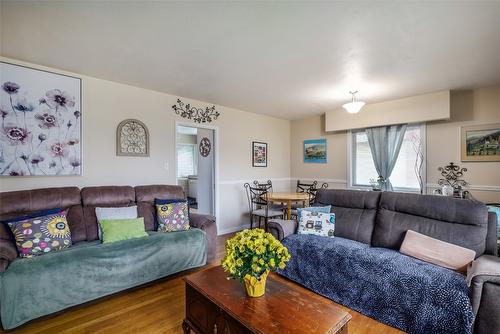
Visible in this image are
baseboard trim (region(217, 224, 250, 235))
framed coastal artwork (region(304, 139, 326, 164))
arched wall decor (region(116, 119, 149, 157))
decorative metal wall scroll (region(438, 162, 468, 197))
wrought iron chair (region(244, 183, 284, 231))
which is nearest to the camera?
arched wall decor (region(116, 119, 149, 157))

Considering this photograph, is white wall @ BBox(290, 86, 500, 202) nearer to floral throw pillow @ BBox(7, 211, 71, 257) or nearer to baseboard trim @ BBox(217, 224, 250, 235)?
baseboard trim @ BBox(217, 224, 250, 235)

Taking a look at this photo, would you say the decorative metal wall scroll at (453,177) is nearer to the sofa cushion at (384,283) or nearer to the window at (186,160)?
the sofa cushion at (384,283)

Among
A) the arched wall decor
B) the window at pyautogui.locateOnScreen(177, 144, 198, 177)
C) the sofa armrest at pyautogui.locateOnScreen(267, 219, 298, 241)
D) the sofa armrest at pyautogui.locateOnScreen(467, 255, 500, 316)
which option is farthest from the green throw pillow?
the window at pyautogui.locateOnScreen(177, 144, 198, 177)

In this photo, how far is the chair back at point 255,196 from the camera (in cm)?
455

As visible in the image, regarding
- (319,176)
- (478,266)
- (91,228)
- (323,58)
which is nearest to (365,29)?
(323,58)

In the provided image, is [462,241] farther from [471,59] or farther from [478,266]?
[471,59]

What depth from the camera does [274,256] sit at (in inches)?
59.2

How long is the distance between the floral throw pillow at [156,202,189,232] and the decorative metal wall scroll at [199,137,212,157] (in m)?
1.80

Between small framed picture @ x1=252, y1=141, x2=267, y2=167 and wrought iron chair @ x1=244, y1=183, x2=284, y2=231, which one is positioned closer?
wrought iron chair @ x1=244, y1=183, x2=284, y2=231

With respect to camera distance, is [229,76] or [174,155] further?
[174,155]

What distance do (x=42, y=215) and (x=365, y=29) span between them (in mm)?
3463

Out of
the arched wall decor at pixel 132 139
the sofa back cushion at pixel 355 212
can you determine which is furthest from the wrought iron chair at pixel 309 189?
the arched wall decor at pixel 132 139

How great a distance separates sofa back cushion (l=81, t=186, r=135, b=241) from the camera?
269cm

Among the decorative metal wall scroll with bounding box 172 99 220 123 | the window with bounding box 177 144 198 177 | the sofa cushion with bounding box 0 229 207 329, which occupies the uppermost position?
the decorative metal wall scroll with bounding box 172 99 220 123
